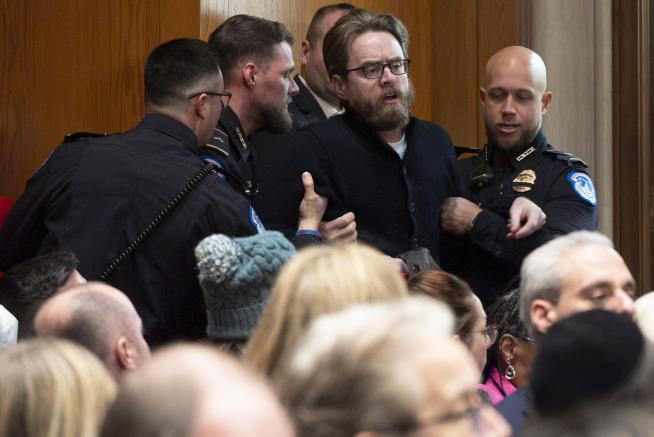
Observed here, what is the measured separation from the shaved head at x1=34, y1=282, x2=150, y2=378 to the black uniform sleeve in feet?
5.80

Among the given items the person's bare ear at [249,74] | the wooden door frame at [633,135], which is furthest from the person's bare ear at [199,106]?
the wooden door frame at [633,135]

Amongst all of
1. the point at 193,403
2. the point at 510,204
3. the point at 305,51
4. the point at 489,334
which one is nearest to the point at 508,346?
the point at 489,334

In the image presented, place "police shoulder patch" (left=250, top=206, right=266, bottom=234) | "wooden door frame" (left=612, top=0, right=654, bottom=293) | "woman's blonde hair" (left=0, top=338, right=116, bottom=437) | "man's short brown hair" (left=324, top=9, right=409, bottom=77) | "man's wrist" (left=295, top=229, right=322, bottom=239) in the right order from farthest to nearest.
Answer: "wooden door frame" (left=612, top=0, right=654, bottom=293), "man's short brown hair" (left=324, top=9, right=409, bottom=77), "man's wrist" (left=295, top=229, right=322, bottom=239), "police shoulder patch" (left=250, top=206, right=266, bottom=234), "woman's blonde hair" (left=0, top=338, right=116, bottom=437)

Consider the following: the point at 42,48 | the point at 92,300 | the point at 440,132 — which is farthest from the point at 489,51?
the point at 92,300

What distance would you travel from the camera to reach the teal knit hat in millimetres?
2859

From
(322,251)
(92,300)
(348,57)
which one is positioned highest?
(348,57)

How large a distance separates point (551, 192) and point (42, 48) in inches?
90.9

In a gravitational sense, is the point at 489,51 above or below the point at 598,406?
above

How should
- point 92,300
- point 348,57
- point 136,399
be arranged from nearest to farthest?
point 136,399, point 92,300, point 348,57

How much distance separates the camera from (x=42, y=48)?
17.3 ft

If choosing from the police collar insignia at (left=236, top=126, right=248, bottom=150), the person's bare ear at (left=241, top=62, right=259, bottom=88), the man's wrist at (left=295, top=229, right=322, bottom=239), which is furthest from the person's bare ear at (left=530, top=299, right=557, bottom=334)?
the person's bare ear at (left=241, top=62, right=259, bottom=88)

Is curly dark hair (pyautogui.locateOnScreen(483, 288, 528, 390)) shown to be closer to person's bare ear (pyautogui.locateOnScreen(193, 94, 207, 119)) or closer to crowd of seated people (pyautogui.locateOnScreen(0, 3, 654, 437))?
crowd of seated people (pyautogui.locateOnScreen(0, 3, 654, 437))

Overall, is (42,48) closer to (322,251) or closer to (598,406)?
(322,251)

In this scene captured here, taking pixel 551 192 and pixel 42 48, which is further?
pixel 42 48
